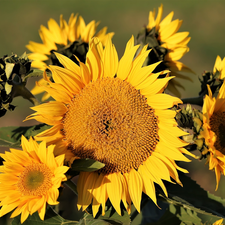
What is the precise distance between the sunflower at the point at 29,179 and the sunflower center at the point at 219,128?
0.57m

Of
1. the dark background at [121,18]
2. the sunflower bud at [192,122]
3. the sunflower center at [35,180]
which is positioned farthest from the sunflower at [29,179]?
the dark background at [121,18]

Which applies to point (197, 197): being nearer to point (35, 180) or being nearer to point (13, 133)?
point (35, 180)

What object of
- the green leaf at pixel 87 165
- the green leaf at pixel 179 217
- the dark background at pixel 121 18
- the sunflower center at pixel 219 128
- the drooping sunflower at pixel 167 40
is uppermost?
the dark background at pixel 121 18

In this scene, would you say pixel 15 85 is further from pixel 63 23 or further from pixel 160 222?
pixel 160 222

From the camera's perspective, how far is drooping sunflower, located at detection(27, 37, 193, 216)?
1.06 metres

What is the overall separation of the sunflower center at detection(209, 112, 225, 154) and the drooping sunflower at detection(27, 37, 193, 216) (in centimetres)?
14

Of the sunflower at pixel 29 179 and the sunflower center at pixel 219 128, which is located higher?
the sunflower center at pixel 219 128

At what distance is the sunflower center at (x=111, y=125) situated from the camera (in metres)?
1.07

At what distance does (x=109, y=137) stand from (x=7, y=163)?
14.1 inches

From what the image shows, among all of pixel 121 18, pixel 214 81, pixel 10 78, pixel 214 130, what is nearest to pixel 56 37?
pixel 10 78

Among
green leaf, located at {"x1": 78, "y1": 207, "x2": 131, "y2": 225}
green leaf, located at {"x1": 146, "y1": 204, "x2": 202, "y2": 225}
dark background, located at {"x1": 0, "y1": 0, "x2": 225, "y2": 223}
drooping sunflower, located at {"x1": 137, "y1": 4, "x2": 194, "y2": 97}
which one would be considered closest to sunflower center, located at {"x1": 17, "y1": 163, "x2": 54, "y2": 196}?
green leaf, located at {"x1": 78, "y1": 207, "x2": 131, "y2": 225}

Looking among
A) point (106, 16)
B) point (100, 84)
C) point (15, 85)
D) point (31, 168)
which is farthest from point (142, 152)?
point (106, 16)

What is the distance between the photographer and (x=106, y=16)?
4.34 metres

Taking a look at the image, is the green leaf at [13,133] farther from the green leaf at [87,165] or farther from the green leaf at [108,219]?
the green leaf at [108,219]
